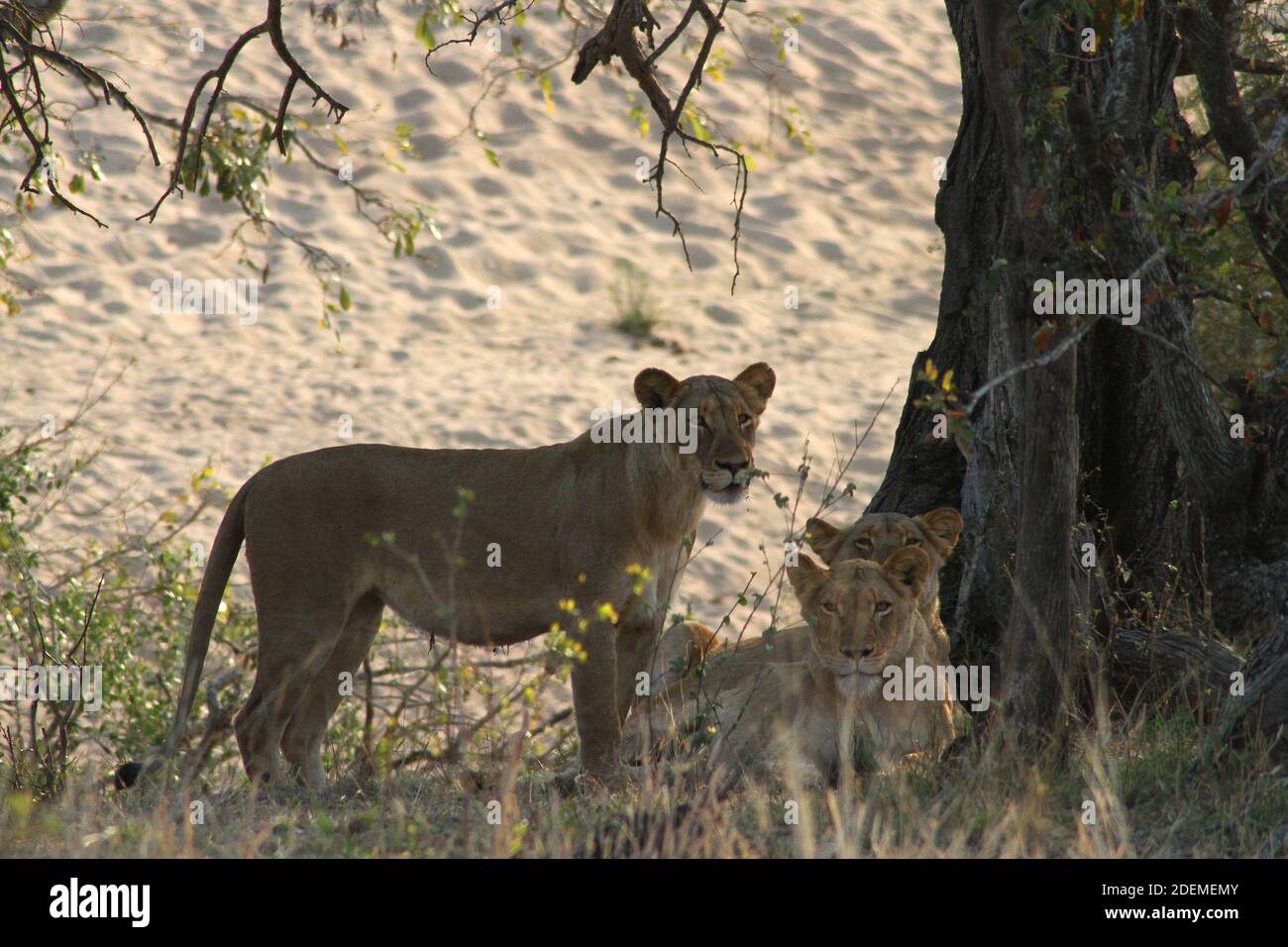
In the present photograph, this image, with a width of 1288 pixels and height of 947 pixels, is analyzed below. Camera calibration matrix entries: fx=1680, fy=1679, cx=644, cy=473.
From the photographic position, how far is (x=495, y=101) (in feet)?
71.0

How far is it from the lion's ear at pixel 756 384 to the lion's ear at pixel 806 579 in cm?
62

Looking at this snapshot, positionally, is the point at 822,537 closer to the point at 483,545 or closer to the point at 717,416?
the point at 717,416

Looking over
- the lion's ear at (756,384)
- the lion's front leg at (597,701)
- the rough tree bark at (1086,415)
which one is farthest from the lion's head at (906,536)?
the lion's front leg at (597,701)

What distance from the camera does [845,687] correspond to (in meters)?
5.39

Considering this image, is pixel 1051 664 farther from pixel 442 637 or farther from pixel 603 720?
pixel 442 637

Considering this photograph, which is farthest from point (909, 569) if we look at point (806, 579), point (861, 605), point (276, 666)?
point (276, 666)

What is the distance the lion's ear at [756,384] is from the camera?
224 inches

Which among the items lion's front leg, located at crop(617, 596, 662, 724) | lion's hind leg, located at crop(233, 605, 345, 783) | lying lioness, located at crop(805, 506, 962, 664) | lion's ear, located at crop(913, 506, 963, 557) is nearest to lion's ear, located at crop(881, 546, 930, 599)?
lying lioness, located at crop(805, 506, 962, 664)

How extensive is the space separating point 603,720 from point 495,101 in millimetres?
17094

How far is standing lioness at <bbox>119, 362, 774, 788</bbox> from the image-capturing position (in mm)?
5586

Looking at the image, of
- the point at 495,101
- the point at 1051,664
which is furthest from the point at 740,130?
the point at 1051,664

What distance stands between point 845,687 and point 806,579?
371 millimetres

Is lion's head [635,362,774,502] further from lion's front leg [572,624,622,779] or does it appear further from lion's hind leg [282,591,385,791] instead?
lion's hind leg [282,591,385,791]

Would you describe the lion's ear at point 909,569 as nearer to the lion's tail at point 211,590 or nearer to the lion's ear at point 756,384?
the lion's ear at point 756,384
